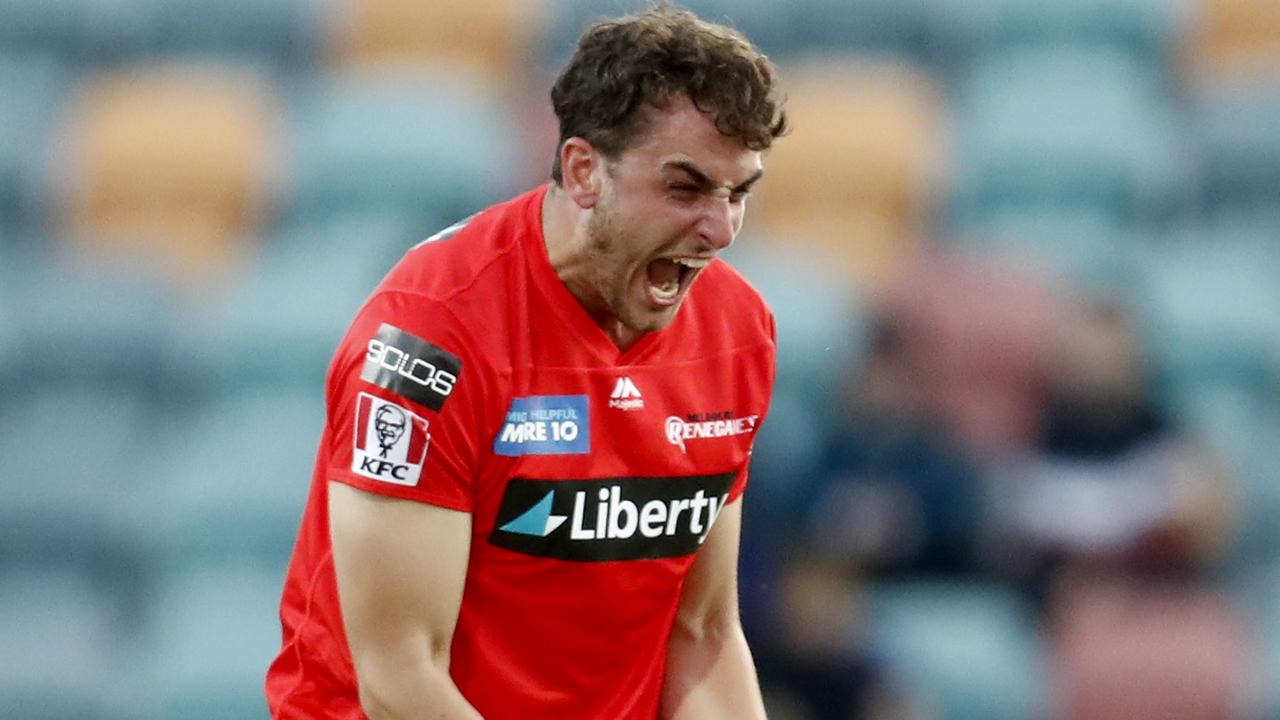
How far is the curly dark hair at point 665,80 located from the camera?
2.93 m

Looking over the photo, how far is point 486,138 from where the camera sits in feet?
25.5

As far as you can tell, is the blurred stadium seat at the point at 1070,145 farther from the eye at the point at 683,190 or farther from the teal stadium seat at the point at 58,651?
the eye at the point at 683,190

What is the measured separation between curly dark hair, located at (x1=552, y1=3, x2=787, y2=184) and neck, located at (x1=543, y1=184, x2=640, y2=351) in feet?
0.45

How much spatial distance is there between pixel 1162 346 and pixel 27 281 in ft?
13.2

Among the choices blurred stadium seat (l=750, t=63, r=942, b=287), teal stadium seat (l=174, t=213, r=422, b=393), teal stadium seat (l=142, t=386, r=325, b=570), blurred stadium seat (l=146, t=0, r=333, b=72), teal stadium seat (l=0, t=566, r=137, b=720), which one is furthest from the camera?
blurred stadium seat (l=146, t=0, r=333, b=72)

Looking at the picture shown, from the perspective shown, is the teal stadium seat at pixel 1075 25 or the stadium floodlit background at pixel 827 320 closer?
the stadium floodlit background at pixel 827 320

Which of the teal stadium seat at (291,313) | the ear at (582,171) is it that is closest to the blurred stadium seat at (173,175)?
the teal stadium seat at (291,313)

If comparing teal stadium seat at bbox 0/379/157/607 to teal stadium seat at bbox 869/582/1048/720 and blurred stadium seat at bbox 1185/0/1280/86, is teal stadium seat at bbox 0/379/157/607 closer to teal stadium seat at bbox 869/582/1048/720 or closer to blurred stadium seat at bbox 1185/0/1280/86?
teal stadium seat at bbox 869/582/1048/720

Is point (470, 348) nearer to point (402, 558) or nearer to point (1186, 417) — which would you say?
point (402, 558)

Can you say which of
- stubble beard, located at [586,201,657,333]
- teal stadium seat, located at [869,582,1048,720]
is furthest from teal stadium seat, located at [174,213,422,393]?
stubble beard, located at [586,201,657,333]

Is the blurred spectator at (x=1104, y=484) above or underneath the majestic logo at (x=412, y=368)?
underneath

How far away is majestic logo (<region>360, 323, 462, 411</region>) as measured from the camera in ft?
9.55

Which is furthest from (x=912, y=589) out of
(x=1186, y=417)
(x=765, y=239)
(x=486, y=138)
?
(x=486, y=138)

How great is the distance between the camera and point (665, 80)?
9.61 ft
